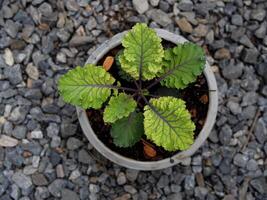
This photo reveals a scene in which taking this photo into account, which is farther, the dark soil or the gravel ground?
the gravel ground

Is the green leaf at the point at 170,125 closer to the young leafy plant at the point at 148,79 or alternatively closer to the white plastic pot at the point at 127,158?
the young leafy plant at the point at 148,79

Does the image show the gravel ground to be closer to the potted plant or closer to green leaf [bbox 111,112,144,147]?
the potted plant

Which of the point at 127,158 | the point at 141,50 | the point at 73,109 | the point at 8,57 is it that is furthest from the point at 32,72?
the point at 141,50

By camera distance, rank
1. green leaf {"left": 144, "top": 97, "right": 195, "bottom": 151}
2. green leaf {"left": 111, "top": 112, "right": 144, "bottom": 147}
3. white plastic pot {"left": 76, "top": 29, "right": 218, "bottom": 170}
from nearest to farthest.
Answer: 1. green leaf {"left": 144, "top": 97, "right": 195, "bottom": 151}
2. green leaf {"left": 111, "top": 112, "right": 144, "bottom": 147}
3. white plastic pot {"left": 76, "top": 29, "right": 218, "bottom": 170}

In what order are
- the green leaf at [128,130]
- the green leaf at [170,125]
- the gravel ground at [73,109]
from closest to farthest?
the green leaf at [170,125] → the green leaf at [128,130] → the gravel ground at [73,109]

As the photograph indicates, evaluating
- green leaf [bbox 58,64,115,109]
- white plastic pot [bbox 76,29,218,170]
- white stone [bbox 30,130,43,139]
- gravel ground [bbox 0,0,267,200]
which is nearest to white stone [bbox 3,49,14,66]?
gravel ground [bbox 0,0,267,200]

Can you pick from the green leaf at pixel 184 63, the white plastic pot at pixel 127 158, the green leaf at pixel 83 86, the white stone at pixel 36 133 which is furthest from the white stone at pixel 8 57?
the green leaf at pixel 184 63
